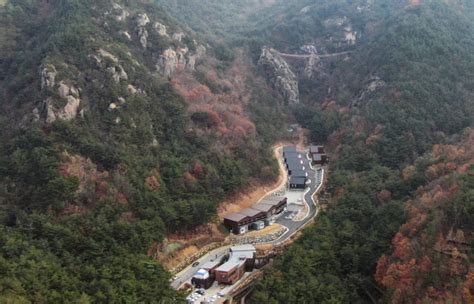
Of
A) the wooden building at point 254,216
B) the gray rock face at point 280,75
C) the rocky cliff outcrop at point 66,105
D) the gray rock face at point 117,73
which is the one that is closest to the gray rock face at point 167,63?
the gray rock face at point 117,73

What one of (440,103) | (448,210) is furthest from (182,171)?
(440,103)

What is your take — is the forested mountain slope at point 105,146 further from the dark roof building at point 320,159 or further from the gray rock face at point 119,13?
the dark roof building at point 320,159

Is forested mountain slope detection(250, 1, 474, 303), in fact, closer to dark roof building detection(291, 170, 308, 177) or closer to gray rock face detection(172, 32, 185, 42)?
dark roof building detection(291, 170, 308, 177)

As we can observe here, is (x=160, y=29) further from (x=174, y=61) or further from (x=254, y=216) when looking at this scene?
(x=254, y=216)

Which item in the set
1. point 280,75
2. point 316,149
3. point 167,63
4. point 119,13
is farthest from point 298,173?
point 119,13

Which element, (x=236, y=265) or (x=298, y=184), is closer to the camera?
(x=236, y=265)

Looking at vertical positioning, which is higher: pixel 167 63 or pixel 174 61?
pixel 174 61

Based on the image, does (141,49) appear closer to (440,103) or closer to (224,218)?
(224,218)

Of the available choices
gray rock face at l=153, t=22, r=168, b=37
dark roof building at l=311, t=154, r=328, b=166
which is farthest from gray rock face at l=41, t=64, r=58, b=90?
dark roof building at l=311, t=154, r=328, b=166

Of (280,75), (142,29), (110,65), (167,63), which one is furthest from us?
(280,75)
